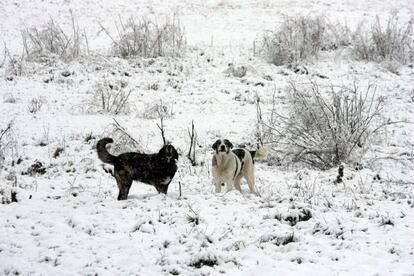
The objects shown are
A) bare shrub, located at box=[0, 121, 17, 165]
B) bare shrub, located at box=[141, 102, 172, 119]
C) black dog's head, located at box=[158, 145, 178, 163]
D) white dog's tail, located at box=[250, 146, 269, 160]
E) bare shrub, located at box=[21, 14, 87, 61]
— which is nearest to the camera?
black dog's head, located at box=[158, 145, 178, 163]

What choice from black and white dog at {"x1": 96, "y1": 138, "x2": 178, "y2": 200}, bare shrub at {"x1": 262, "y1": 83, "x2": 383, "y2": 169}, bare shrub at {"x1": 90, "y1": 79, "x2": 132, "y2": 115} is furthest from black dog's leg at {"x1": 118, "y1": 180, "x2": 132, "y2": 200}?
bare shrub at {"x1": 90, "y1": 79, "x2": 132, "y2": 115}

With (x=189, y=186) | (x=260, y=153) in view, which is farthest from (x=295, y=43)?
(x=189, y=186)

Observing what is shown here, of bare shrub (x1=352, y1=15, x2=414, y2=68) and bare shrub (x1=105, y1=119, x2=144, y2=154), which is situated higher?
bare shrub (x1=352, y1=15, x2=414, y2=68)

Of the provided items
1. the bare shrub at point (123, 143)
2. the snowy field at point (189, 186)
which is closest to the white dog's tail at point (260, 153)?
the snowy field at point (189, 186)

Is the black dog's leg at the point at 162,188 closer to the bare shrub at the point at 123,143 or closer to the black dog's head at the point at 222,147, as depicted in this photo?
the black dog's head at the point at 222,147

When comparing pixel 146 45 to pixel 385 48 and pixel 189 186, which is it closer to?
pixel 385 48

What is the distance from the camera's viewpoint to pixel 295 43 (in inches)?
699

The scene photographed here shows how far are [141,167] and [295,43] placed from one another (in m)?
12.1

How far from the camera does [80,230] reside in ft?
19.4

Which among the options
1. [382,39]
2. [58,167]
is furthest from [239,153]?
[382,39]

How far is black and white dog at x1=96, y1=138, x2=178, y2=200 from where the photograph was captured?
7121 millimetres

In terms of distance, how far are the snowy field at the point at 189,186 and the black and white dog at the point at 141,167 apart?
0.26 metres

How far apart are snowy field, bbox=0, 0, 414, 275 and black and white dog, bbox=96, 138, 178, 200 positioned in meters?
0.26

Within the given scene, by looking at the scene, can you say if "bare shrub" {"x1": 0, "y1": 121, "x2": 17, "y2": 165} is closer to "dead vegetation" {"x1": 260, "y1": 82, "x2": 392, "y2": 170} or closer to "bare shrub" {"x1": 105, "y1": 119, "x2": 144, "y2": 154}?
"bare shrub" {"x1": 105, "y1": 119, "x2": 144, "y2": 154}
